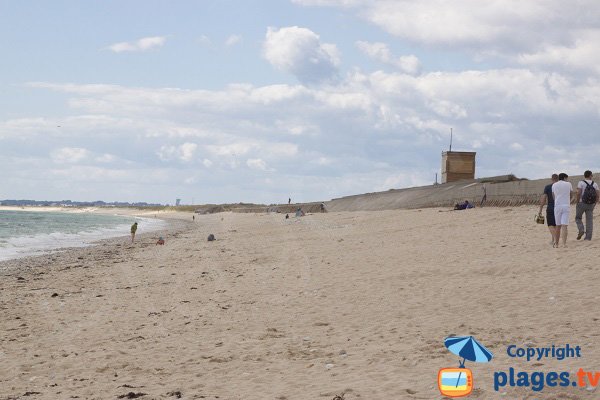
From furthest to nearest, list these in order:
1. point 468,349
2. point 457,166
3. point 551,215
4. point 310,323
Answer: point 457,166
point 551,215
point 310,323
point 468,349

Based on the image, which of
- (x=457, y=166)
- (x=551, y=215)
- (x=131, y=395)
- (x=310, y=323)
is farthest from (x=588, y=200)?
(x=457, y=166)

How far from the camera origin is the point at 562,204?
49.1ft

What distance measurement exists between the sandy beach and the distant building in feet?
88.7

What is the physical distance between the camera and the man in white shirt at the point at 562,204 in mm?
14594

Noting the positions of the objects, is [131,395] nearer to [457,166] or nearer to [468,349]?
[468,349]

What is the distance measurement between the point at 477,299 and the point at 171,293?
683 centimetres

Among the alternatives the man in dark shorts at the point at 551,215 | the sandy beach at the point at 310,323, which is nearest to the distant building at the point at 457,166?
the sandy beach at the point at 310,323

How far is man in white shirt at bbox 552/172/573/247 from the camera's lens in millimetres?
14594

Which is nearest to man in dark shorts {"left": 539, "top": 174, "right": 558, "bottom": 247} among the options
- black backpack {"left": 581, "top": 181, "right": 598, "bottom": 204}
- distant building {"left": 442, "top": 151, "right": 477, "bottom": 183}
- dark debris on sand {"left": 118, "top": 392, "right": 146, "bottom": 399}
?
black backpack {"left": 581, "top": 181, "right": 598, "bottom": 204}

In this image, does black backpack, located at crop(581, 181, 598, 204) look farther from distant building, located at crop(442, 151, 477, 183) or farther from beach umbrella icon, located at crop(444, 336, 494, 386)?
distant building, located at crop(442, 151, 477, 183)

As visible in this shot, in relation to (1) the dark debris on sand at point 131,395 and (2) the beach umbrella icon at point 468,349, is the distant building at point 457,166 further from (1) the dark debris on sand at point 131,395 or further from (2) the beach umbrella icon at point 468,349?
(1) the dark debris on sand at point 131,395

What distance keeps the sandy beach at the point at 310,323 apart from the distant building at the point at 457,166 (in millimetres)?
27041

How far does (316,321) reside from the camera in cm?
998

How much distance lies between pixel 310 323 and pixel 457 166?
3715 cm
